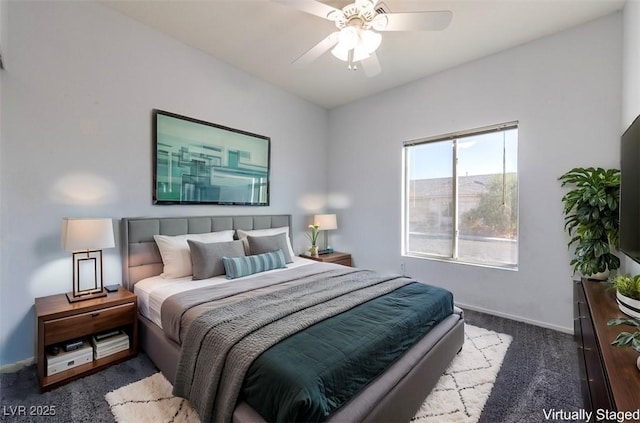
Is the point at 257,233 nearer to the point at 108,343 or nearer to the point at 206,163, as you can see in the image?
the point at 206,163

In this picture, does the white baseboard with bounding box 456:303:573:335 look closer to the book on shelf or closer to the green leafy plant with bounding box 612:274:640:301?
the green leafy plant with bounding box 612:274:640:301

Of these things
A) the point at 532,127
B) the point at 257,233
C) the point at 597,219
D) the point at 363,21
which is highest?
the point at 363,21

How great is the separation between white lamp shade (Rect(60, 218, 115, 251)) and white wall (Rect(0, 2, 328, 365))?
35cm

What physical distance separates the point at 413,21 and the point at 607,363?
222 cm

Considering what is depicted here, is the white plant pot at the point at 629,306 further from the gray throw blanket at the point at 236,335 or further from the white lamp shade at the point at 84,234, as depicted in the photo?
the white lamp shade at the point at 84,234

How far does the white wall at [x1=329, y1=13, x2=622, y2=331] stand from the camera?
2.60 m

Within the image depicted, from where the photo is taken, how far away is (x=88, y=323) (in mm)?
2062

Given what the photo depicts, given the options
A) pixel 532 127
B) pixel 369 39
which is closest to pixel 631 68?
pixel 532 127

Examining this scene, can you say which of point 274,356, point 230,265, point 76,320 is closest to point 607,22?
point 274,356

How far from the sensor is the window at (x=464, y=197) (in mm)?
3199

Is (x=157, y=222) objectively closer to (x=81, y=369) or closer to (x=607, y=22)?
(x=81, y=369)

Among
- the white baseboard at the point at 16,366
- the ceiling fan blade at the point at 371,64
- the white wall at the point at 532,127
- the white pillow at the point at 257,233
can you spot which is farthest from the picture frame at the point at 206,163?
the white wall at the point at 532,127

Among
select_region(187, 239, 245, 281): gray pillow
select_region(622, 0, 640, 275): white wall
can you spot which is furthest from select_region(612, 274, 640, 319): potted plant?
select_region(187, 239, 245, 281): gray pillow

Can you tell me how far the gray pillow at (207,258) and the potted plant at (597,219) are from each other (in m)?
3.26
